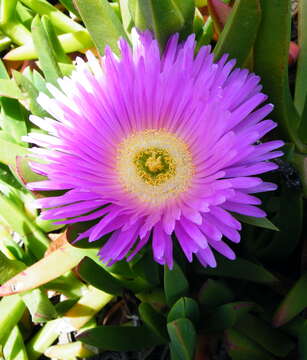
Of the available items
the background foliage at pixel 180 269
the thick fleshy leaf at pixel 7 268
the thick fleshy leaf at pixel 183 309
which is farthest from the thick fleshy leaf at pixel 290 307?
the thick fleshy leaf at pixel 7 268

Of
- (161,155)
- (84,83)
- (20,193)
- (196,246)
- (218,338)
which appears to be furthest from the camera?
(20,193)

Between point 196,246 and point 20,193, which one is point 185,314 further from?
point 20,193

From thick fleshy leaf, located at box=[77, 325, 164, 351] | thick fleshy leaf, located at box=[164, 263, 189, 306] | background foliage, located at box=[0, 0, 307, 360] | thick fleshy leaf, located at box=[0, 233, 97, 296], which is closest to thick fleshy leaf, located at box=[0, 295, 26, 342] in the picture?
background foliage, located at box=[0, 0, 307, 360]

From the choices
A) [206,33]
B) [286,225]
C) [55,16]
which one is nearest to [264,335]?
[286,225]

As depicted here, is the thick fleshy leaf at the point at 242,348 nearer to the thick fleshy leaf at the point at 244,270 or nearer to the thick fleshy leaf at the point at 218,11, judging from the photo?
the thick fleshy leaf at the point at 244,270

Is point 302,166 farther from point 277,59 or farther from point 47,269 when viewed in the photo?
point 47,269

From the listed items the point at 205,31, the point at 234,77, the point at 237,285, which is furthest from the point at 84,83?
the point at 237,285
